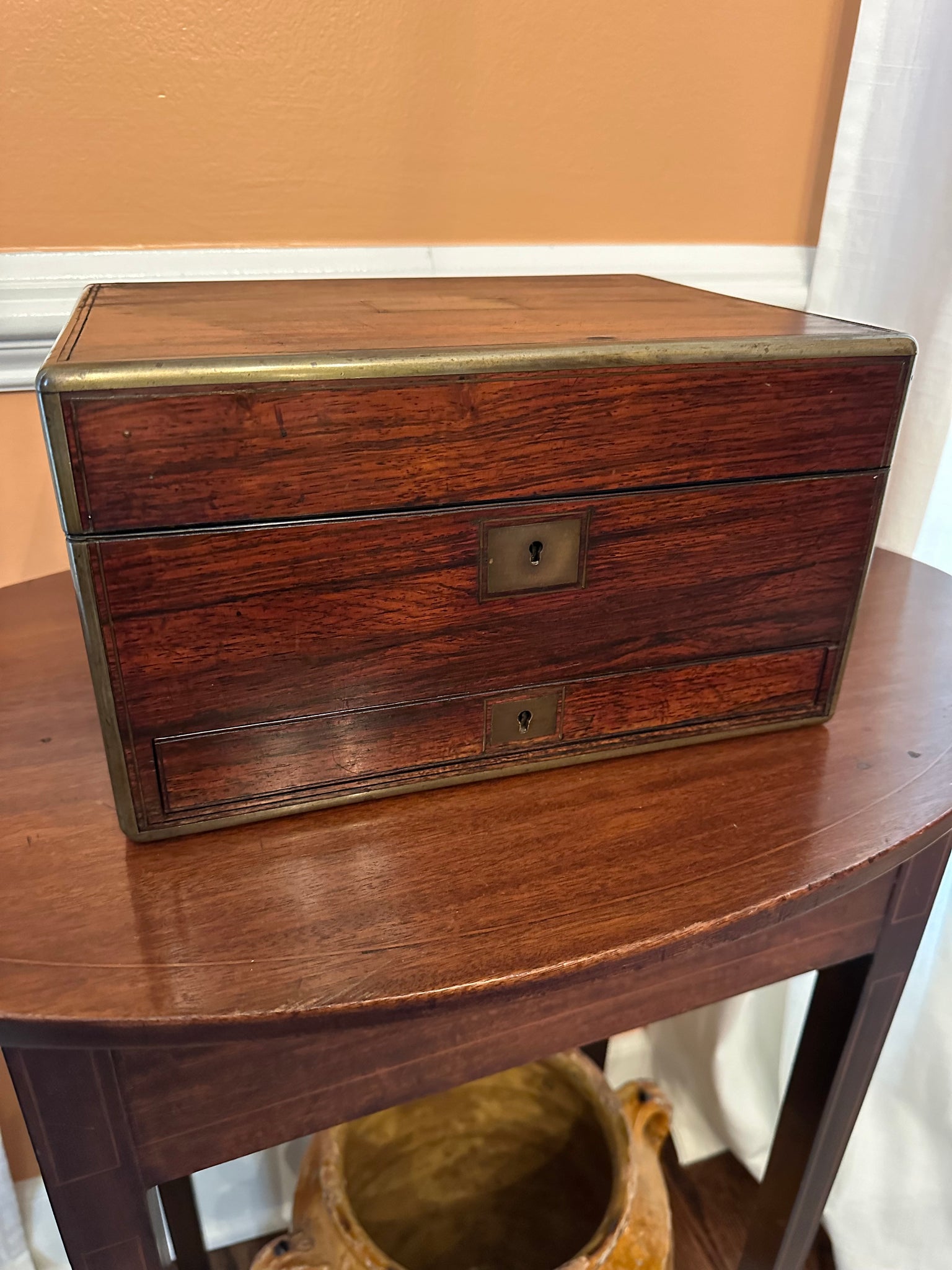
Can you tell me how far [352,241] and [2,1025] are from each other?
0.71m

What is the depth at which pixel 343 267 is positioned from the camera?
2.87 ft

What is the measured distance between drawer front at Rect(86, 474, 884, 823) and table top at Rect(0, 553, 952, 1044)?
38mm

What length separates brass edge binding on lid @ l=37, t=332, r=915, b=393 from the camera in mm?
425

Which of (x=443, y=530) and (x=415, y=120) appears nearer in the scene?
(x=443, y=530)


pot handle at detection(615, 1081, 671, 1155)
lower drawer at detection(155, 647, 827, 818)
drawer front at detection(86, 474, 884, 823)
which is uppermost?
drawer front at detection(86, 474, 884, 823)

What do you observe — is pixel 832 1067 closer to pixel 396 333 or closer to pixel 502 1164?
pixel 502 1164

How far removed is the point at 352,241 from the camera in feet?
2.86

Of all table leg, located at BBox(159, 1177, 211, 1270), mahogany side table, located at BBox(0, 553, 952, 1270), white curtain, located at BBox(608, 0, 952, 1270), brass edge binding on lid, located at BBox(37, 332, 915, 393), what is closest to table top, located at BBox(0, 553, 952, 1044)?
mahogany side table, located at BBox(0, 553, 952, 1270)

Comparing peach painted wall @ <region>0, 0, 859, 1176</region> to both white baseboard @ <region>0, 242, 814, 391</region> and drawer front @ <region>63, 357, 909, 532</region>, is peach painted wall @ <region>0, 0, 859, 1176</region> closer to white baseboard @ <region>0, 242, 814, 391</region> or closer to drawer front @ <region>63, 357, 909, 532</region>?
white baseboard @ <region>0, 242, 814, 391</region>

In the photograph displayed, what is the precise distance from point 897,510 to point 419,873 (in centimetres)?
69

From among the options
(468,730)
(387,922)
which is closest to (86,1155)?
(387,922)

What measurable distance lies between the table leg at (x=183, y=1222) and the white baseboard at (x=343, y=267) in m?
0.76

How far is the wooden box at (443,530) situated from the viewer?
46 centimetres

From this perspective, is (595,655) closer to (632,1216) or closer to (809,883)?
(809,883)
